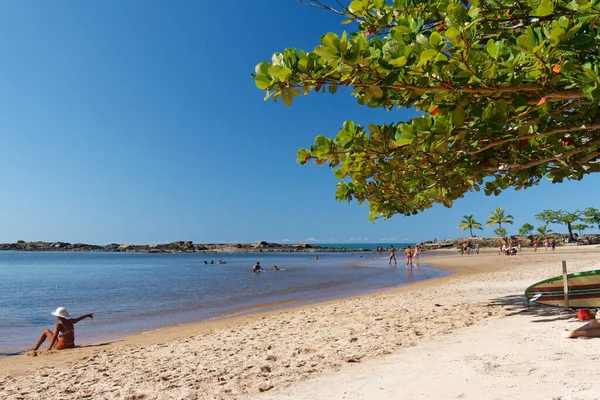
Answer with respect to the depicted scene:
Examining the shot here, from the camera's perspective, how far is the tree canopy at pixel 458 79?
128 inches

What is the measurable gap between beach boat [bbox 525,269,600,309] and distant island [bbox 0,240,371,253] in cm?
12048

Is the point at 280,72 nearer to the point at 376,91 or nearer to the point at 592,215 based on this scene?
the point at 376,91

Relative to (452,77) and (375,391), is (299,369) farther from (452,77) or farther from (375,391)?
(452,77)

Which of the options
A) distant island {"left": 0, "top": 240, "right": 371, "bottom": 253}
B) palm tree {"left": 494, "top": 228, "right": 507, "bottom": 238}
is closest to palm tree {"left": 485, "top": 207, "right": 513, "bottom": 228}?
palm tree {"left": 494, "top": 228, "right": 507, "bottom": 238}

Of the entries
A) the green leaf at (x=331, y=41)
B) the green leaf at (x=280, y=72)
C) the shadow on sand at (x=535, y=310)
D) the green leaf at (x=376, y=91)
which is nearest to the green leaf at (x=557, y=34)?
the green leaf at (x=376, y=91)

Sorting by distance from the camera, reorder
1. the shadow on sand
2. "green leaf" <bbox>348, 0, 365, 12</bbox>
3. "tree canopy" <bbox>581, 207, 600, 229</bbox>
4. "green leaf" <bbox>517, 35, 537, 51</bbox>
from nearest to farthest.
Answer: "green leaf" <bbox>517, 35, 537, 51</bbox> → "green leaf" <bbox>348, 0, 365, 12</bbox> → the shadow on sand → "tree canopy" <bbox>581, 207, 600, 229</bbox>

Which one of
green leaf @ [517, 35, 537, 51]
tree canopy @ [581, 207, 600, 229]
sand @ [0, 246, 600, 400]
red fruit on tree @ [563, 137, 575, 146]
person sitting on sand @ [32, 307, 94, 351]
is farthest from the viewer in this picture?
tree canopy @ [581, 207, 600, 229]

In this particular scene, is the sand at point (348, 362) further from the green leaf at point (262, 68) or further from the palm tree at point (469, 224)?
the palm tree at point (469, 224)

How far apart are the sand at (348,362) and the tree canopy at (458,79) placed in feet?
8.04

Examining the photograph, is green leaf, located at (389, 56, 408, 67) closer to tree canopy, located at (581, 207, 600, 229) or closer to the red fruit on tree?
the red fruit on tree

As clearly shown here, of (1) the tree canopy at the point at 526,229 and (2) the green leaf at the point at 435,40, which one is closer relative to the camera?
(2) the green leaf at the point at 435,40

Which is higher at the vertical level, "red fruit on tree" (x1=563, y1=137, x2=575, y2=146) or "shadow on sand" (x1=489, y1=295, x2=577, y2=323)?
"red fruit on tree" (x1=563, y1=137, x2=575, y2=146)

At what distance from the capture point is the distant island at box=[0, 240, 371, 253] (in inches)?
5162

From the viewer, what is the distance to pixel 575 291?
24.8ft
